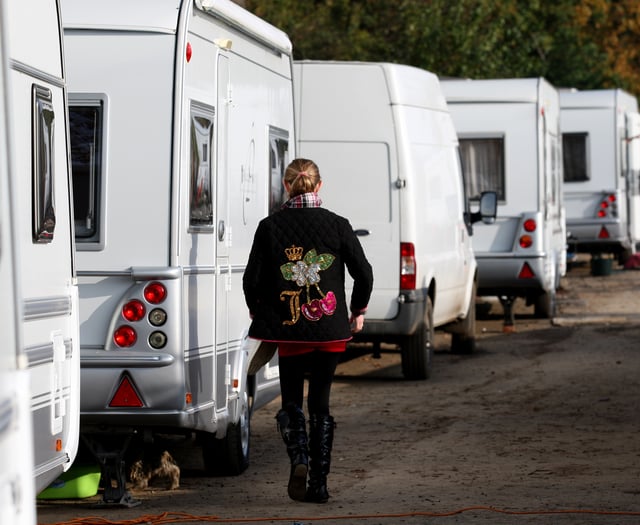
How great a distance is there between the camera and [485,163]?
1795cm

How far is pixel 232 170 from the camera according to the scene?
29.8 feet

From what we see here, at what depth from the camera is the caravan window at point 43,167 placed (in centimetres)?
641

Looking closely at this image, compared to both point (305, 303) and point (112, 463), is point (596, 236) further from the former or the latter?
point (112, 463)

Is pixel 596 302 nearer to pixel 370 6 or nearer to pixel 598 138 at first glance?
pixel 598 138

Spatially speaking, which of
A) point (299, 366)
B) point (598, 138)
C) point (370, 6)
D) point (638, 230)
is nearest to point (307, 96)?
point (299, 366)

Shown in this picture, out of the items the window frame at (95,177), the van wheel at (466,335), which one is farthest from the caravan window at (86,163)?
the van wheel at (466,335)

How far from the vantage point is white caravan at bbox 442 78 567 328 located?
57.6 ft

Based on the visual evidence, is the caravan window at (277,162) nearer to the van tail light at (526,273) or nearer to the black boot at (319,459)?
the black boot at (319,459)

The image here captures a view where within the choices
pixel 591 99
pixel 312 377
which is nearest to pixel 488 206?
pixel 312 377

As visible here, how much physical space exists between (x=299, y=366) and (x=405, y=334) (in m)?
4.85

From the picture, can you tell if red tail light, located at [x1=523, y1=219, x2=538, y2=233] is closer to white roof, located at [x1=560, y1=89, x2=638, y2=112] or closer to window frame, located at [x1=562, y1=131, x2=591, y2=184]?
window frame, located at [x1=562, y1=131, x2=591, y2=184]

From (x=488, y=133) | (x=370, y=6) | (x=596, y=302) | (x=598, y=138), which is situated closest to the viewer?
(x=488, y=133)

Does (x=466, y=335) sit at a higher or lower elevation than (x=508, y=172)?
lower

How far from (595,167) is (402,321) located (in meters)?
12.1
